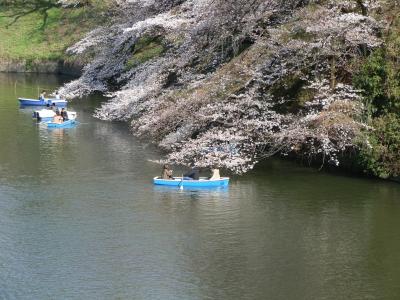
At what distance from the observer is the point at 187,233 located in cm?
1897

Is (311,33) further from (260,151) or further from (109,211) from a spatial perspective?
(109,211)

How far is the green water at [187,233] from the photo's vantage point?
15.8 metres

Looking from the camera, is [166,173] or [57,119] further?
[57,119]

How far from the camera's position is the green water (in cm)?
1578

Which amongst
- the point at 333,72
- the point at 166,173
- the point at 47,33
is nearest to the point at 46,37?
the point at 47,33

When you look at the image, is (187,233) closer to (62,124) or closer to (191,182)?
(191,182)

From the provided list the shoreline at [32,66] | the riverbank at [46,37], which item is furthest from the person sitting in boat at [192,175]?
the shoreline at [32,66]

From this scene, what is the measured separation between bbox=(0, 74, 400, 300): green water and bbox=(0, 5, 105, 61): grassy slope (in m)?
31.8

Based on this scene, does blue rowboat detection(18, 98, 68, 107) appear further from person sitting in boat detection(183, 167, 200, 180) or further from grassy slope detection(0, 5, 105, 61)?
person sitting in boat detection(183, 167, 200, 180)

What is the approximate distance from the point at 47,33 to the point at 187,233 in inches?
1809

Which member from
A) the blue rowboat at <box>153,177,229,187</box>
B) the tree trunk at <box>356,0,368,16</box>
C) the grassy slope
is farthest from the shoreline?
the blue rowboat at <box>153,177,229,187</box>

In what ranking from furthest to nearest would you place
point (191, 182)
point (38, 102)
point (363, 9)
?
1. point (38, 102)
2. point (363, 9)
3. point (191, 182)

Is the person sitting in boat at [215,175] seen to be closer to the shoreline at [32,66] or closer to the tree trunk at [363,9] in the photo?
the tree trunk at [363,9]

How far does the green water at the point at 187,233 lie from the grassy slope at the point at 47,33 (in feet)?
104
